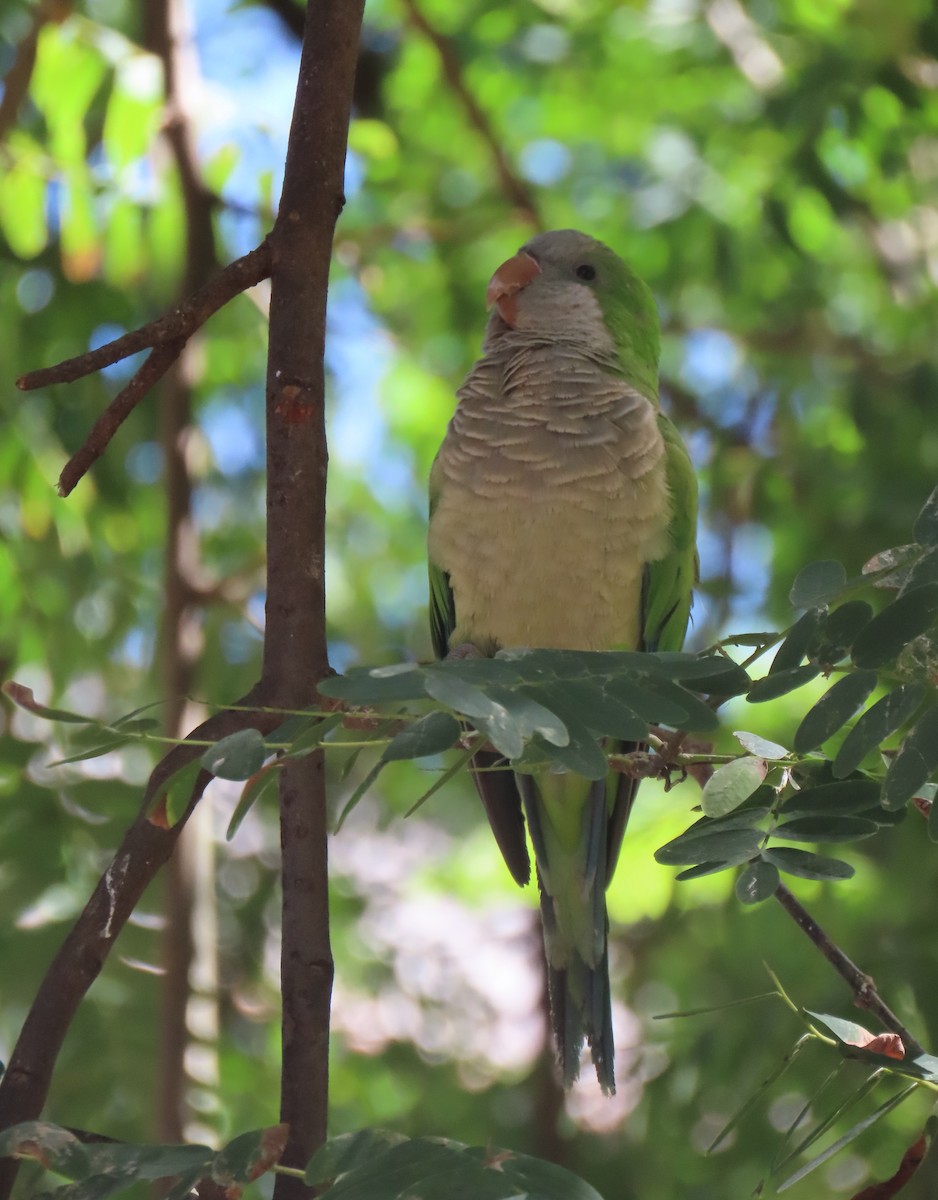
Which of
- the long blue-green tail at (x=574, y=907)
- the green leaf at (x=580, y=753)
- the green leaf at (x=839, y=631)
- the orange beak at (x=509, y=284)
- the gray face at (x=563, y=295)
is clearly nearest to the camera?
the green leaf at (x=580, y=753)

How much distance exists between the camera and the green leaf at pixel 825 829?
1.60 meters

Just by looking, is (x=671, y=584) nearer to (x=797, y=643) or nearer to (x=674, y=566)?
(x=674, y=566)

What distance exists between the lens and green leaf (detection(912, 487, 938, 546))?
149 centimetres

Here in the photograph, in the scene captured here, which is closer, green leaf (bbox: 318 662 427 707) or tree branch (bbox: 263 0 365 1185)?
green leaf (bbox: 318 662 427 707)

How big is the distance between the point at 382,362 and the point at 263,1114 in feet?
8.96

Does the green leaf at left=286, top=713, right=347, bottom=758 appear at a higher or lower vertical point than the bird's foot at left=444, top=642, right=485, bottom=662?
lower

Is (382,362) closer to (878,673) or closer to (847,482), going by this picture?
(847,482)

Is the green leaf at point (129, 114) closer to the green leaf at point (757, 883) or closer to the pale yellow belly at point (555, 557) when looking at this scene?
the pale yellow belly at point (555, 557)

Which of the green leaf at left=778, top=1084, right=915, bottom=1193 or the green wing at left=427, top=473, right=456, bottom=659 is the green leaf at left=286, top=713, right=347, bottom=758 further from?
the green wing at left=427, top=473, right=456, bottom=659

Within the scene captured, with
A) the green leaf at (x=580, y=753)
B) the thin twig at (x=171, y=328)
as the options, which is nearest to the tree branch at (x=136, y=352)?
the thin twig at (x=171, y=328)

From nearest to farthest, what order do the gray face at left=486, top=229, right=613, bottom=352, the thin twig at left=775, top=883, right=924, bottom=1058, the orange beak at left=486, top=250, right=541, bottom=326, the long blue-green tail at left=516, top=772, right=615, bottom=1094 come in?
the thin twig at left=775, top=883, right=924, bottom=1058, the long blue-green tail at left=516, top=772, right=615, bottom=1094, the gray face at left=486, top=229, right=613, bottom=352, the orange beak at left=486, top=250, right=541, bottom=326

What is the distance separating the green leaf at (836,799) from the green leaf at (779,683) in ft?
0.58

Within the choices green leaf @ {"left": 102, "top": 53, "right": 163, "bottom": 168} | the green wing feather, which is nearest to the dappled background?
green leaf @ {"left": 102, "top": 53, "right": 163, "bottom": 168}

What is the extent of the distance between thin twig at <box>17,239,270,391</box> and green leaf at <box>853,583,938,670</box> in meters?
1.03
